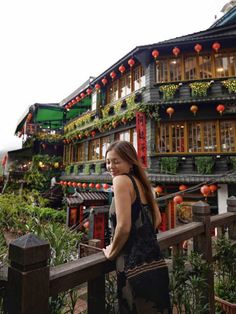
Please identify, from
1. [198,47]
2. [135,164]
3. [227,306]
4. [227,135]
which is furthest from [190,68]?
[135,164]

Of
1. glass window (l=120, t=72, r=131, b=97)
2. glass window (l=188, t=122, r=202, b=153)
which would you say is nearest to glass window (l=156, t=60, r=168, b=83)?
glass window (l=120, t=72, r=131, b=97)

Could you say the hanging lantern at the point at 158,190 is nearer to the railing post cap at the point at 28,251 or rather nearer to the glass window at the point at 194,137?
the glass window at the point at 194,137

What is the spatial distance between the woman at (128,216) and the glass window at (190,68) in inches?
476

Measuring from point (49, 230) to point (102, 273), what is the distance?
9.66 feet

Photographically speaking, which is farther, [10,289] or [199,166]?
[199,166]

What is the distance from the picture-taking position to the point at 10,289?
145 cm

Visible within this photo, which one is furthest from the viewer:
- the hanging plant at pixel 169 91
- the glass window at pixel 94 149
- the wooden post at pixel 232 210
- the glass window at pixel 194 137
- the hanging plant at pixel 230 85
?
the glass window at pixel 94 149

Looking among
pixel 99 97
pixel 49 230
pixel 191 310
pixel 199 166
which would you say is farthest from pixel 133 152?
pixel 99 97

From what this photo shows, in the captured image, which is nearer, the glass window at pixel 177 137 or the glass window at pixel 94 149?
the glass window at pixel 177 137

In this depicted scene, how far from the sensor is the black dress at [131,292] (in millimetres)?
1779

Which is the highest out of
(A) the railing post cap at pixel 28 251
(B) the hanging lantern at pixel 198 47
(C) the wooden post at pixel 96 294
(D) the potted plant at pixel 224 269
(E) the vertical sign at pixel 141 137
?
(B) the hanging lantern at pixel 198 47

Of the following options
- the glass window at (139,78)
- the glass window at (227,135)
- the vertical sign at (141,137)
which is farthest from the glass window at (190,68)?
the vertical sign at (141,137)

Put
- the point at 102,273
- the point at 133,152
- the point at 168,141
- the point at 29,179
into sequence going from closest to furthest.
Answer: the point at 102,273 → the point at 133,152 → the point at 168,141 → the point at 29,179

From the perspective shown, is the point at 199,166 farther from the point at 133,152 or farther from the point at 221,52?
the point at 133,152
